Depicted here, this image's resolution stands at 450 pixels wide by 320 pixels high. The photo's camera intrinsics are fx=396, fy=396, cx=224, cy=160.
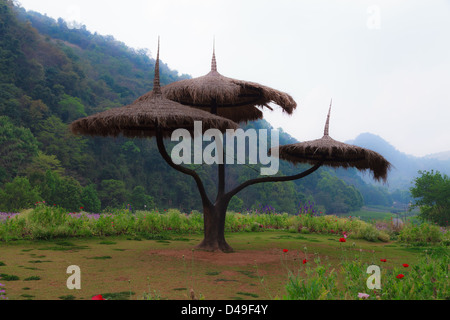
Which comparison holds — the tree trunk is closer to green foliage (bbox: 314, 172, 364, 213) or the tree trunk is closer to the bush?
the bush

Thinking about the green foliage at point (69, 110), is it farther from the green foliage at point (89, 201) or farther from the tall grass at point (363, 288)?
the tall grass at point (363, 288)

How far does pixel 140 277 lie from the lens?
525cm

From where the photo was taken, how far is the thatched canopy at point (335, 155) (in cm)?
754

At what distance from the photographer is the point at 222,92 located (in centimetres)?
741

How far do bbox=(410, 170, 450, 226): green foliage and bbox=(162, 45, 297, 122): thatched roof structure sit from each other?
16.2 meters

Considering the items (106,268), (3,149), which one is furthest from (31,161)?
(106,268)

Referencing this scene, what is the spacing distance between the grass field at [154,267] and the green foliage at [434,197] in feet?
43.6

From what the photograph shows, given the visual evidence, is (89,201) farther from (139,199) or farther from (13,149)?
(139,199)

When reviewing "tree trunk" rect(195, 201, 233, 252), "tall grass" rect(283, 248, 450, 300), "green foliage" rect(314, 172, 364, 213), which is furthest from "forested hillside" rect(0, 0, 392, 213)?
"tall grass" rect(283, 248, 450, 300)

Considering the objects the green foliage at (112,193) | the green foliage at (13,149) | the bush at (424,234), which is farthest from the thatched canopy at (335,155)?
the green foliage at (112,193)

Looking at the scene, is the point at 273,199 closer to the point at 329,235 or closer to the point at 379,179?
the point at 329,235

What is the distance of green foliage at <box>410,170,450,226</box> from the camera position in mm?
20766

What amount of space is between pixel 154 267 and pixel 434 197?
21.0 meters

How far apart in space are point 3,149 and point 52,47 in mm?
20726
